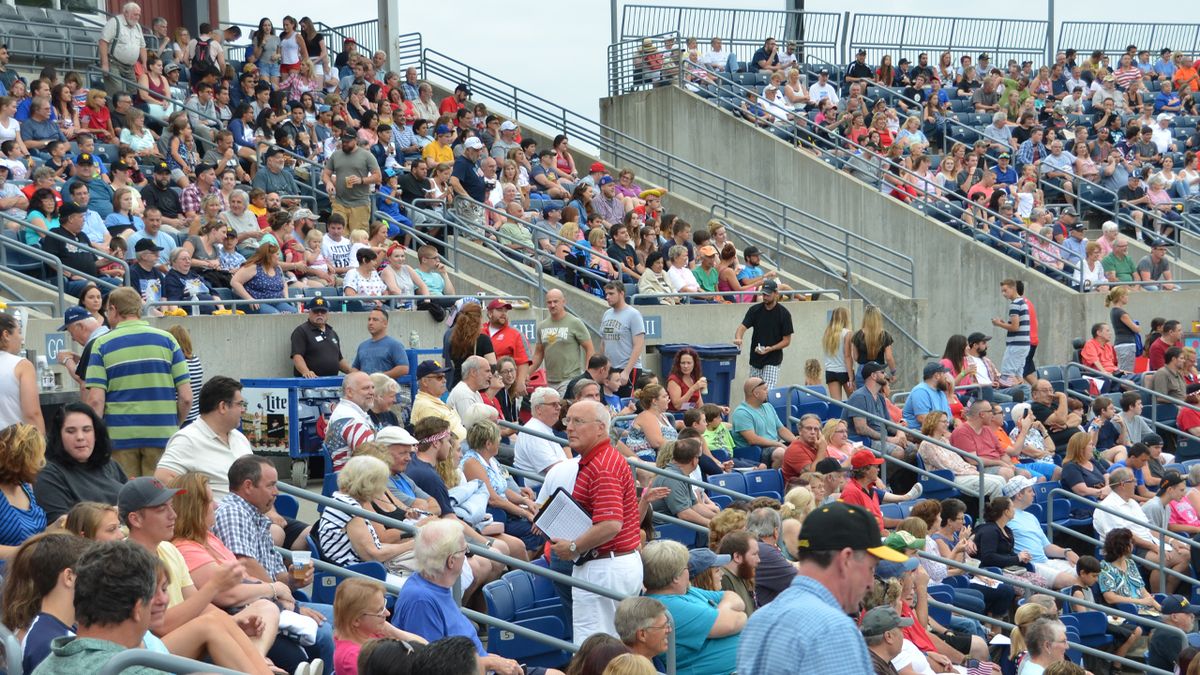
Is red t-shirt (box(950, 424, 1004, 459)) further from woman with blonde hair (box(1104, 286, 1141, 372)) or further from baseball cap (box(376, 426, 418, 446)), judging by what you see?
baseball cap (box(376, 426, 418, 446))

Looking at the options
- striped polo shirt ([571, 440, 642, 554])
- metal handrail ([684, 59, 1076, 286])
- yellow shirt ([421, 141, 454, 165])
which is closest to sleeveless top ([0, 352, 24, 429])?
striped polo shirt ([571, 440, 642, 554])

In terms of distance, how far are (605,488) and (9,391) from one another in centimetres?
336

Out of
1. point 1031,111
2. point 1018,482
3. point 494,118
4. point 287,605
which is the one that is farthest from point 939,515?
point 1031,111

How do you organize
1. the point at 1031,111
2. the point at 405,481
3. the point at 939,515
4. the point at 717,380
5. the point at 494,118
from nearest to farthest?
the point at 405,481
the point at 939,515
the point at 717,380
the point at 494,118
the point at 1031,111

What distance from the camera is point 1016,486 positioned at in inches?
524

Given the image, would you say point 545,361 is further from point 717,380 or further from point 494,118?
point 494,118

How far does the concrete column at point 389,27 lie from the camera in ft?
81.8

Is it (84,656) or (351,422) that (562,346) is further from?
(84,656)

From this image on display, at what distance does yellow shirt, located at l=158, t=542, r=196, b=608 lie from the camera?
6328mm

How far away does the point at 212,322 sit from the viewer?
44.3 ft

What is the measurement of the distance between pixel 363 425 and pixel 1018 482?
19.7 feet

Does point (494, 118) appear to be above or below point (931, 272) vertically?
above

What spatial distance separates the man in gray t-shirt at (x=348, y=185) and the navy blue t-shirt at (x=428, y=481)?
8.64 m

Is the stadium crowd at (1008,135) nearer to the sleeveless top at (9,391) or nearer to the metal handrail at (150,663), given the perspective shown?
the sleeveless top at (9,391)
